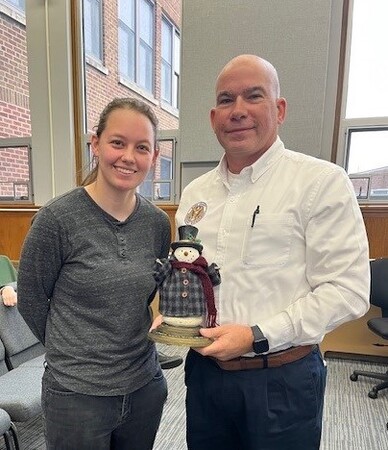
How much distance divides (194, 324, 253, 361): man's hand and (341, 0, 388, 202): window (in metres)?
2.51

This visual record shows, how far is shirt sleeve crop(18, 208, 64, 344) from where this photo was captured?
0.95 meters

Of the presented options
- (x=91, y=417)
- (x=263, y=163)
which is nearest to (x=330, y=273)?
(x=263, y=163)

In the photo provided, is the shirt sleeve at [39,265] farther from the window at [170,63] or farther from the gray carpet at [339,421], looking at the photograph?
the window at [170,63]

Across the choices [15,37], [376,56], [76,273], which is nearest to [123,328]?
[76,273]

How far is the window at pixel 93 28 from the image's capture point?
139 inches

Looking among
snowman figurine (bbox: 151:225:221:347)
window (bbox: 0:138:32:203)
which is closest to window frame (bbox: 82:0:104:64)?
window (bbox: 0:138:32:203)

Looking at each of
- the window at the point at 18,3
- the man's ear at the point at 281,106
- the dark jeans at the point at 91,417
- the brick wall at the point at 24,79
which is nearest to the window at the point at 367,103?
the brick wall at the point at 24,79

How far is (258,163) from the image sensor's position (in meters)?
1.03

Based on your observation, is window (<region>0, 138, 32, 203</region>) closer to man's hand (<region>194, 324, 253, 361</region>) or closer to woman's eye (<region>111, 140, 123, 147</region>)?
woman's eye (<region>111, 140, 123, 147</region>)

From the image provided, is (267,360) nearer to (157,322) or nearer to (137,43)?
(157,322)

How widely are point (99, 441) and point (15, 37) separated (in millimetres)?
4039

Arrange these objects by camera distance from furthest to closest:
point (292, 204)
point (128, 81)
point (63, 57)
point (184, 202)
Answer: point (128, 81)
point (63, 57)
point (184, 202)
point (292, 204)

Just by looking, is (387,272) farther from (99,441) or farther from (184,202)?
(99,441)

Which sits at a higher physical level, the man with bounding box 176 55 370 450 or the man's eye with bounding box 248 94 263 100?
the man's eye with bounding box 248 94 263 100
